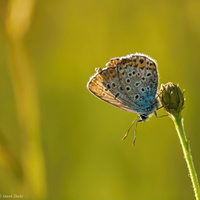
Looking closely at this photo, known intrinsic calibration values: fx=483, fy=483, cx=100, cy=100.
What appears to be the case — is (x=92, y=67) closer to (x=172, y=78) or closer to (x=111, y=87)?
(x=172, y=78)

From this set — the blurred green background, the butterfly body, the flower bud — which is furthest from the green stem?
the blurred green background

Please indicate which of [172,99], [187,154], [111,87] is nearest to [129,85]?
[111,87]

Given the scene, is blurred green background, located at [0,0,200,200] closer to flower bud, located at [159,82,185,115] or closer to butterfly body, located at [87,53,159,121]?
butterfly body, located at [87,53,159,121]

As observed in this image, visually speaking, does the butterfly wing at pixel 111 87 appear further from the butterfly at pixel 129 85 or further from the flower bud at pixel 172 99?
the flower bud at pixel 172 99

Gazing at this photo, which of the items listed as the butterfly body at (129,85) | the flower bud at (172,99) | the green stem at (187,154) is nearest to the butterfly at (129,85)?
the butterfly body at (129,85)

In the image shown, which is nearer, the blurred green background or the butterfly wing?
the butterfly wing

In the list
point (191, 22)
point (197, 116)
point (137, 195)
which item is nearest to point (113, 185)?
point (137, 195)

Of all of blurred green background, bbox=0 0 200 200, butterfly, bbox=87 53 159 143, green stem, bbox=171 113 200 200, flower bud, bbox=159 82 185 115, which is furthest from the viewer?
blurred green background, bbox=0 0 200 200

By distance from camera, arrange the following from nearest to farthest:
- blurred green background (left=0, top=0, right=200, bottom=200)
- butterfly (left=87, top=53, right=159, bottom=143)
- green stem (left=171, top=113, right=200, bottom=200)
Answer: green stem (left=171, top=113, right=200, bottom=200) < butterfly (left=87, top=53, right=159, bottom=143) < blurred green background (left=0, top=0, right=200, bottom=200)
